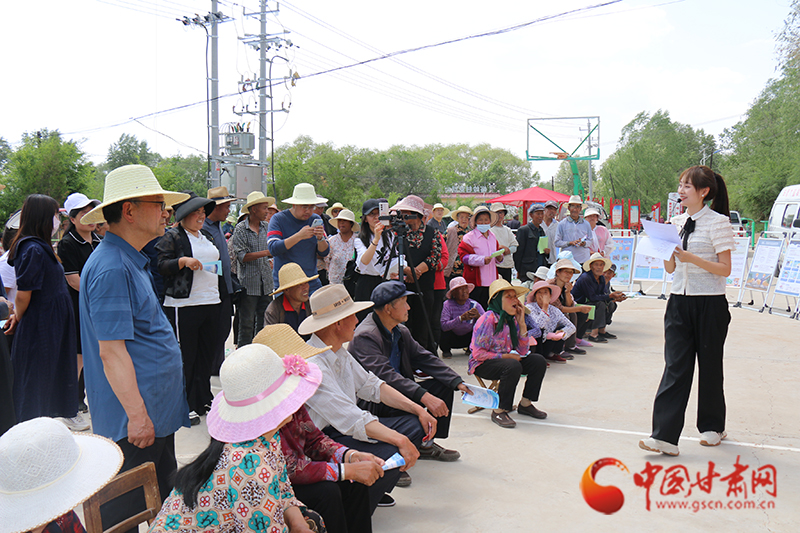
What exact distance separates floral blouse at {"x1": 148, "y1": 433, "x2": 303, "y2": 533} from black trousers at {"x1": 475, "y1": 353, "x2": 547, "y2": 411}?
2.78 m

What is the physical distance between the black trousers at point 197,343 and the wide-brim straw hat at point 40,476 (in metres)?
2.72

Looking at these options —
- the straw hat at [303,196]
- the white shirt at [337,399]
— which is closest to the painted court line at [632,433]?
the white shirt at [337,399]

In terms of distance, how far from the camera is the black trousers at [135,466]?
2088mm

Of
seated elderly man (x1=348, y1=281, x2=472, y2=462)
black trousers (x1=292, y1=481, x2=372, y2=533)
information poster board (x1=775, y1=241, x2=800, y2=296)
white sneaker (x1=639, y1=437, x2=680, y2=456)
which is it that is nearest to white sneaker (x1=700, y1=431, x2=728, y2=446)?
white sneaker (x1=639, y1=437, x2=680, y2=456)

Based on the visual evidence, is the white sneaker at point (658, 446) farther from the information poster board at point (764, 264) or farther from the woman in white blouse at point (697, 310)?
the information poster board at point (764, 264)

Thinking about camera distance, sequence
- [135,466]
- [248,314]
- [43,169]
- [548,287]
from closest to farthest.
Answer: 1. [135,466]
2. [248,314]
3. [548,287]
4. [43,169]

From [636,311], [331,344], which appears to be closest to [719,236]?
[331,344]

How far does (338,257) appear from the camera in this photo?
630cm

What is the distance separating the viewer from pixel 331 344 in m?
3.02

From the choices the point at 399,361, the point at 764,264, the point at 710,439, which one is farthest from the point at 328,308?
the point at 764,264

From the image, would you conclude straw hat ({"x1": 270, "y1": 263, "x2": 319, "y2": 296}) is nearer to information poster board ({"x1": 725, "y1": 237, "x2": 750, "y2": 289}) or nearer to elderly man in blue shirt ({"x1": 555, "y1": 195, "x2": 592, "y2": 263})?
elderly man in blue shirt ({"x1": 555, "y1": 195, "x2": 592, "y2": 263})

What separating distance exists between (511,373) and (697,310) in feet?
4.72

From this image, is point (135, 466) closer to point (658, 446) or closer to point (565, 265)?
point (658, 446)

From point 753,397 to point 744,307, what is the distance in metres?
5.74
